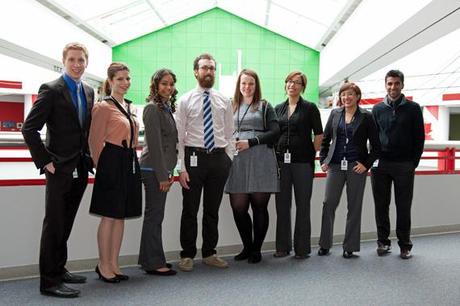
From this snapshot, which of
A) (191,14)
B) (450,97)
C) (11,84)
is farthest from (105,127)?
(191,14)

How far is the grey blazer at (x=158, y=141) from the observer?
2.92 m

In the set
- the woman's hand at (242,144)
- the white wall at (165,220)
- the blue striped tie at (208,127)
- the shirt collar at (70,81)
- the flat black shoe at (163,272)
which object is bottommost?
the flat black shoe at (163,272)

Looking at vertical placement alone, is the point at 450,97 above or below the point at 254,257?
above

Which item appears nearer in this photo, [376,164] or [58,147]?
[58,147]

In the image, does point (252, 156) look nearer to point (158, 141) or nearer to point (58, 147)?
point (158, 141)

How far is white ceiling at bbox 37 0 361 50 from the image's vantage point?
1141 cm

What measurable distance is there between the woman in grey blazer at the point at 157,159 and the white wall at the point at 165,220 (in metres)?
0.40

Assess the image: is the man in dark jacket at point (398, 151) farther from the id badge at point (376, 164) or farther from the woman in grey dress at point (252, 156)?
the woman in grey dress at point (252, 156)

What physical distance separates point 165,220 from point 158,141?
2.88 ft

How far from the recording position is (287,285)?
295cm

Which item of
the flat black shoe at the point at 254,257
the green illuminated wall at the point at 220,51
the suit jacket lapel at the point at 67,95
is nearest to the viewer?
the suit jacket lapel at the point at 67,95

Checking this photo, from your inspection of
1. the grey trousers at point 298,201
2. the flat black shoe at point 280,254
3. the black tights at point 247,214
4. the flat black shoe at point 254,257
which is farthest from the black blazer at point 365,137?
the flat black shoe at point 254,257

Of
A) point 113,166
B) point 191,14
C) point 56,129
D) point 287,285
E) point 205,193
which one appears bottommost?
point 287,285

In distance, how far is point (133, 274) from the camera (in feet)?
10.3
